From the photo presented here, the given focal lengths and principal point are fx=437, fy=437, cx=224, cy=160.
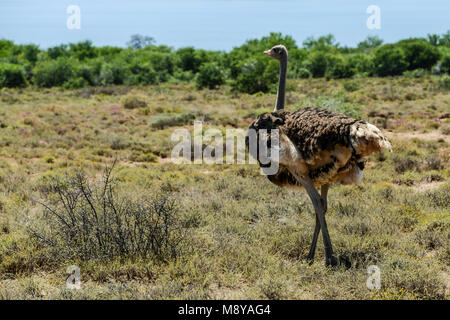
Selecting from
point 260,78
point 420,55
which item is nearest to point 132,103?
point 260,78

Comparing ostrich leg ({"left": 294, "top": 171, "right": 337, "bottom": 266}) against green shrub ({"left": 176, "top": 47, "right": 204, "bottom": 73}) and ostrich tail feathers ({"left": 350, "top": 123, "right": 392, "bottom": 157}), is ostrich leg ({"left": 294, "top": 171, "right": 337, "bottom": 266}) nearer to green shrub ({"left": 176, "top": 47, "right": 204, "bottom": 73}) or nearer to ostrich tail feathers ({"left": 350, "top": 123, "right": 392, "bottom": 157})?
ostrich tail feathers ({"left": 350, "top": 123, "right": 392, "bottom": 157})

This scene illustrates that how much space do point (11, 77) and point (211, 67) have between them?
→ 18023mm

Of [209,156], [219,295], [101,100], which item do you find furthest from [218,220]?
A: [101,100]

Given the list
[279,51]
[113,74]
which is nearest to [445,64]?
[113,74]

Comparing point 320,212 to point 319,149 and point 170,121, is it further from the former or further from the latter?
point 170,121

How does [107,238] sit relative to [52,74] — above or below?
below

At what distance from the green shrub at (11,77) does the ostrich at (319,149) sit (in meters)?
39.8

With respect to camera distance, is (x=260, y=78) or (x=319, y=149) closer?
(x=319, y=149)

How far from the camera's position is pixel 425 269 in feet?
14.7

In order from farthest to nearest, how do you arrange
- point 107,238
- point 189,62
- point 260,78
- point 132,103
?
point 189,62 → point 260,78 → point 132,103 → point 107,238

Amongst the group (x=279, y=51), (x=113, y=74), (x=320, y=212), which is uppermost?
(x=113, y=74)

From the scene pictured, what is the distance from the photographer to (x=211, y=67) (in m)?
39.7

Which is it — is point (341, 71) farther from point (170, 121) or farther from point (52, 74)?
point (170, 121)

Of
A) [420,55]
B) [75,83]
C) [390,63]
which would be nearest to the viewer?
[75,83]
